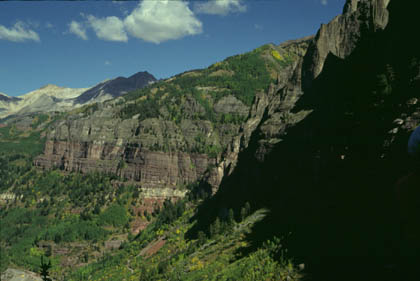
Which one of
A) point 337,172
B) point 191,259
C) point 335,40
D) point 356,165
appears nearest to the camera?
point 356,165

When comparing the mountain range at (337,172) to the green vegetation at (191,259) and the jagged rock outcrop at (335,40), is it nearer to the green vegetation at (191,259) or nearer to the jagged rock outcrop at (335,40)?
the jagged rock outcrop at (335,40)

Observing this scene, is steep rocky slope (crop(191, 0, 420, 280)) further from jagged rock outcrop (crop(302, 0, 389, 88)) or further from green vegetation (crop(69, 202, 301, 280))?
jagged rock outcrop (crop(302, 0, 389, 88))

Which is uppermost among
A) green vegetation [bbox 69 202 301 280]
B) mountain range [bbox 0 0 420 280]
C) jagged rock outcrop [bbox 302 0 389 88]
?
jagged rock outcrop [bbox 302 0 389 88]

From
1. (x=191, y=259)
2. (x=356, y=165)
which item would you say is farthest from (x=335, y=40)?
(x=191, y=259)

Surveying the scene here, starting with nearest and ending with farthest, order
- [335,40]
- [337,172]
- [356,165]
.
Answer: [356,165] → [337,172] → [335,40]

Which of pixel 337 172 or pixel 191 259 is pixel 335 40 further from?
pixel 191 259

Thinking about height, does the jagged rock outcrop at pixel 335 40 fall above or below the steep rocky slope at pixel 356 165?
above

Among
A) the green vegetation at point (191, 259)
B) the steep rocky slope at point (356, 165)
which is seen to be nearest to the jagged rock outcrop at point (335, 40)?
the steep rocky slope at point (356, 165)

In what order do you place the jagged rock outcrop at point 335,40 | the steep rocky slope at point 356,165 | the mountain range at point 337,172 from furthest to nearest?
the jagged rock outcrop at point 335,40
the mountain range at point 337,172
the steep rocky slope at point 356,165

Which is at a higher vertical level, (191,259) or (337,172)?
(337,172)

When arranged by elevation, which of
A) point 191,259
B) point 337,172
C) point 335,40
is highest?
point 335,40

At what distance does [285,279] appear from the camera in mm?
43406

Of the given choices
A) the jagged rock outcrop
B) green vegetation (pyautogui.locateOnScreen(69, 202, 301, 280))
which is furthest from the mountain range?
green vegetation (pyautogui.locateOnScreen(69, 202, 301, 280))

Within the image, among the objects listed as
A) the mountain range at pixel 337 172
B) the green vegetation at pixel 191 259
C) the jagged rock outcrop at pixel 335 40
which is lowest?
the green vegetation at pixel 191 259
